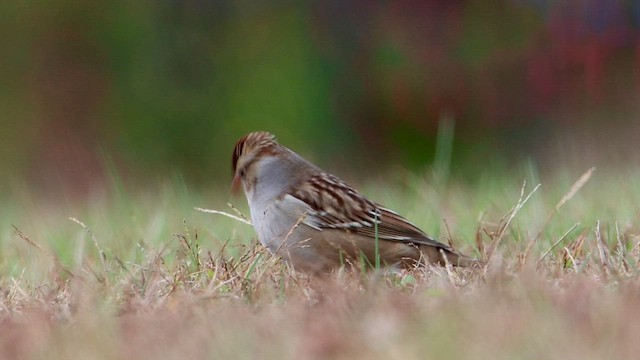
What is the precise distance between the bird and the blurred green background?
23.4 feet

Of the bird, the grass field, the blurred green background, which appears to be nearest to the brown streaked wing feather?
the bird

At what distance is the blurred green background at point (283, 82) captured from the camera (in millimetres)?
13328

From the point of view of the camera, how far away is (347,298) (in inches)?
145

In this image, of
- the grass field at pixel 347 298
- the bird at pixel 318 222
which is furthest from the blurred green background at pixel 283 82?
the bird at pixel 318 222

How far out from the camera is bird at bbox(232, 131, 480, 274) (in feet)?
17.1

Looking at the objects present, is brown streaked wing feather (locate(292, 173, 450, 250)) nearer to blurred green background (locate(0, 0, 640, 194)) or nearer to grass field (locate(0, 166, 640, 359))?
grass field (locate(0, 166, 640, 359))

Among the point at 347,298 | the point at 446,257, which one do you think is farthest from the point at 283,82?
the point at 347,298

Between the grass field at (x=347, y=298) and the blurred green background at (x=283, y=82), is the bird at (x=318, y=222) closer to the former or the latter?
the grass field at (x=347, y=298)

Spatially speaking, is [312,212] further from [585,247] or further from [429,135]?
[429,135]

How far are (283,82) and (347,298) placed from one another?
10.4 meters

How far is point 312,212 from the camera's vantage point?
540 centimetres

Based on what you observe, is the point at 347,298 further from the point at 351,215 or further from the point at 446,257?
the point at 351,215

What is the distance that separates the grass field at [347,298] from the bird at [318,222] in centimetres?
13

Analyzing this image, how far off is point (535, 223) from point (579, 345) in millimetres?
2858
